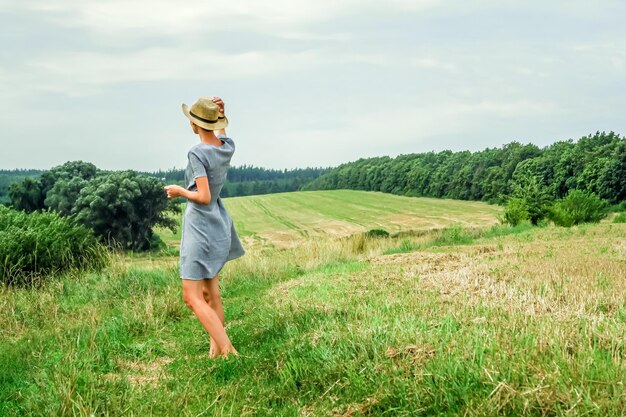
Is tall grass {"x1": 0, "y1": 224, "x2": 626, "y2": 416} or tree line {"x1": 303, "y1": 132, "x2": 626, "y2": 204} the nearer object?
tall grass {"x1": 0, "y1": 224, "x2": 626, "y2": 416}

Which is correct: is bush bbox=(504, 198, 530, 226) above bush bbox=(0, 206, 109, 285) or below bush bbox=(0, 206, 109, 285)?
below

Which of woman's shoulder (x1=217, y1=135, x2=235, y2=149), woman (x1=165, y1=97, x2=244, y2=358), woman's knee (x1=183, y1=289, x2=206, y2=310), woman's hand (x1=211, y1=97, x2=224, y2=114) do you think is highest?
woman's hand (x1=211, y1=97, x2=224, y2=114)

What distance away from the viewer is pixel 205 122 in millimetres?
6516

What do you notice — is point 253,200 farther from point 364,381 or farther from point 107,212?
point 364,381

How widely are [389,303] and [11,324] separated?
5.98 metres

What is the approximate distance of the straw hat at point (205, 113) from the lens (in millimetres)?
6488

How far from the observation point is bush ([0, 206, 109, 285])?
14.0m

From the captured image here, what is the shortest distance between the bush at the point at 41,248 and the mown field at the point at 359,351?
402 centimetres

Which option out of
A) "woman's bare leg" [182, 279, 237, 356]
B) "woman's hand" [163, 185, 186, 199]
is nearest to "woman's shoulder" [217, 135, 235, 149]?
"woman's hand" [163, 185, 186, 199]

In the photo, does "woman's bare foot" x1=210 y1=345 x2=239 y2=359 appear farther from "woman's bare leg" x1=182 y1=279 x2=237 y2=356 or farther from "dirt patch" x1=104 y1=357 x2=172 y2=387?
"dirt patch" x1=104 y1=357 x2=172 y2=387

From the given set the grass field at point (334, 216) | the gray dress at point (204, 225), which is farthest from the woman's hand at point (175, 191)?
the grass field at point (334, 216)

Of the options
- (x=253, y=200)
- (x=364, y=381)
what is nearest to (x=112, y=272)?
(x=364, y=381)

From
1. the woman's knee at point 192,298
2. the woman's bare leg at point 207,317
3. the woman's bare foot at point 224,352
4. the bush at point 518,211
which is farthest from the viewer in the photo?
the bush at point 518,211

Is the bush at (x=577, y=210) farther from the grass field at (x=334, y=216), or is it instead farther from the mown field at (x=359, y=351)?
the mown field at (x=359, y=351)
